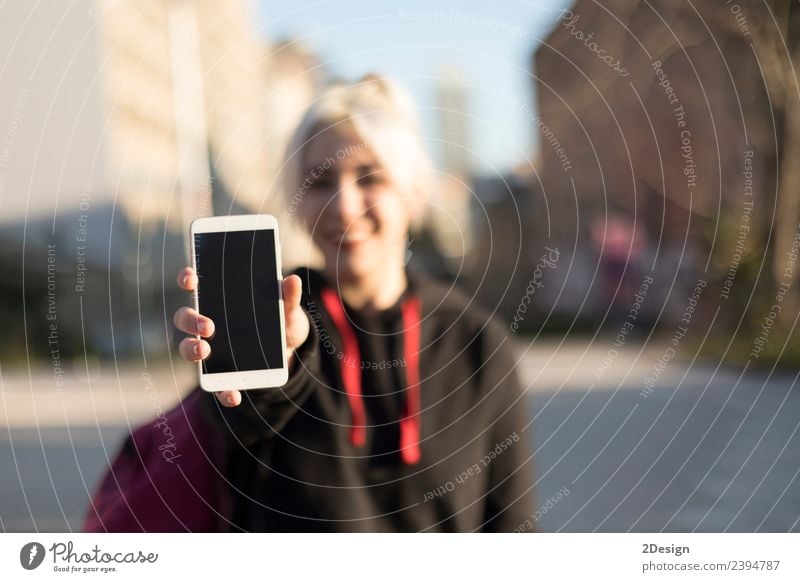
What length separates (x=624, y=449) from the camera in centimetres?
453

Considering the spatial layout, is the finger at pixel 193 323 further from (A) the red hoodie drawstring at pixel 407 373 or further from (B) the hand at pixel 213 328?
(A) the red hoodie drawstring at pixel 407 373

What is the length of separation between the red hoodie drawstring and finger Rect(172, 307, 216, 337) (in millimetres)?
217

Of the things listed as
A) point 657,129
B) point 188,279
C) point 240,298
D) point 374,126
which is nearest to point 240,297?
point 240,298

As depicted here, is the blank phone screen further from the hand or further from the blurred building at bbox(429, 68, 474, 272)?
the blurred building at bbox(429, 68, 474, 272)

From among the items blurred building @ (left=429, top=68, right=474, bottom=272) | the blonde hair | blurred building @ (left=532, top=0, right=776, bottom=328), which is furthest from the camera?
blurred building @ (left=532, top=0, right=776, bottom=328)

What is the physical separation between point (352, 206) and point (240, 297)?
0.83 feet

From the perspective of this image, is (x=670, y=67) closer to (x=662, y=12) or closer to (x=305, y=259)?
(x=662, y=12)

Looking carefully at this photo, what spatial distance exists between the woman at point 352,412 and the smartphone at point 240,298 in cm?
3

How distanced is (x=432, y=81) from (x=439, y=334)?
21.5 inches

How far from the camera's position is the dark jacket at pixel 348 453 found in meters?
1.56

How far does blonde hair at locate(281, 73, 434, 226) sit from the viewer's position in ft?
5.26

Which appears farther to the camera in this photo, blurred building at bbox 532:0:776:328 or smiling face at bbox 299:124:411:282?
blurred building at bbox 532:0:776:328
